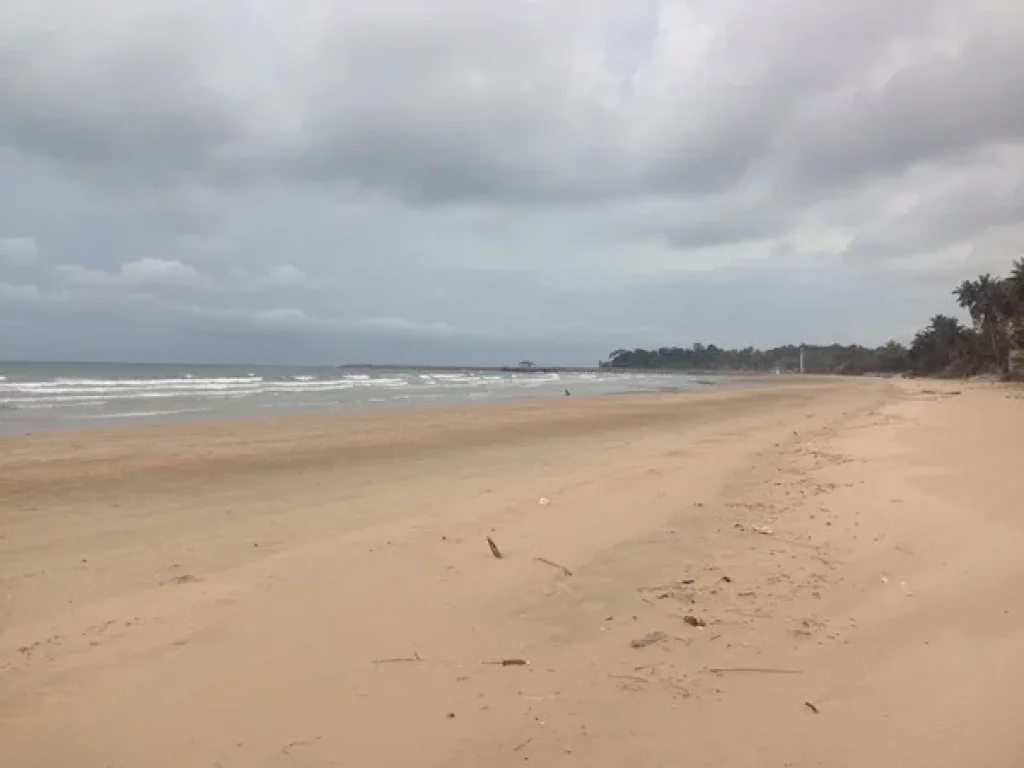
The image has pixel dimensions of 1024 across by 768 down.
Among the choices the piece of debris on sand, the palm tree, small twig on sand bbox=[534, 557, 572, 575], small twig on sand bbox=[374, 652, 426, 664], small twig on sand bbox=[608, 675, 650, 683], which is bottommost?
small twig on sand bbox=[374, 652, 426, 664]

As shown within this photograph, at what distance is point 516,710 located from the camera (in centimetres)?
364

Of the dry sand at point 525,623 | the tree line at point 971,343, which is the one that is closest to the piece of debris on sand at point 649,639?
the dry sand at point 525,623

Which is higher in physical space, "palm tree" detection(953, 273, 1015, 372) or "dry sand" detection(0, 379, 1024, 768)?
"palm tree" detection(953, 273, 1015, 372)

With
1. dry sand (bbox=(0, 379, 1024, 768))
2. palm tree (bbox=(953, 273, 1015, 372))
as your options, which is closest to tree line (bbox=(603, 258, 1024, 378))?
palm tree (bbox=(953, 273, 1015, 372))

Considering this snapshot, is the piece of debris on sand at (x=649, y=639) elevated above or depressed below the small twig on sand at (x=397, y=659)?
above

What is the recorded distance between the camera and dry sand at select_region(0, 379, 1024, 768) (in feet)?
11.2

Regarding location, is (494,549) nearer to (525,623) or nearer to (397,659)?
(525,623)

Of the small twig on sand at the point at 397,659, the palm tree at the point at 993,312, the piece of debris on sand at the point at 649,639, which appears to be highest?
the palm tree at the point at 993,312

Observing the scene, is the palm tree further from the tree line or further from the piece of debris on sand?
the piece of debris on sand

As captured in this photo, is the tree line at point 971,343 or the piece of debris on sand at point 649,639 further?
the tree line at point 971,343

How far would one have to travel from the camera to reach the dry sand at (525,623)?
3402 millimetres

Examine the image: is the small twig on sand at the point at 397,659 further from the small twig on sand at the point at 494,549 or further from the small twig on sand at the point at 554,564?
the small twig on sand at the point at 494,549

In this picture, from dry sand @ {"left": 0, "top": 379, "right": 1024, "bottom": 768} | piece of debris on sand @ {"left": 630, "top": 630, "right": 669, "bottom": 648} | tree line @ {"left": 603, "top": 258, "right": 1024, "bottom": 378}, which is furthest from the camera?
tree line @ {"left": 603, "top": 258, "right": 1024, "bottom": 378}

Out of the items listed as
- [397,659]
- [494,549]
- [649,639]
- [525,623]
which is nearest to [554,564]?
[494,549]
